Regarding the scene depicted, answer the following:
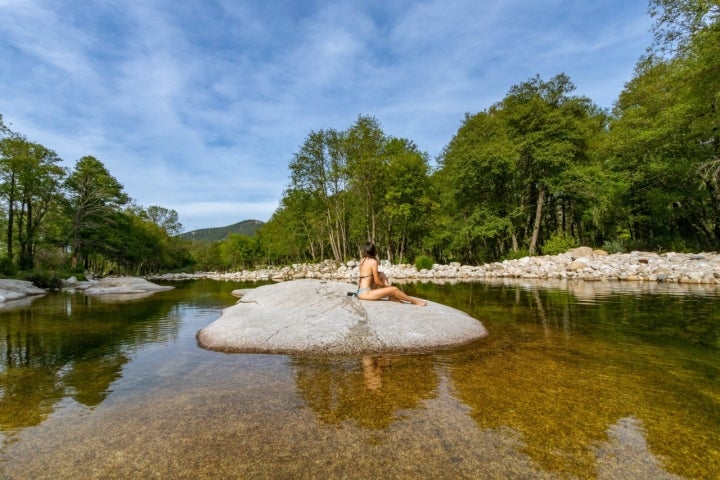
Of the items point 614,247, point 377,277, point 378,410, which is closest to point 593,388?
point 378,410

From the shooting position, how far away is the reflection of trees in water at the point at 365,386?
4.40 meters

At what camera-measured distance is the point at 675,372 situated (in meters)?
5.54

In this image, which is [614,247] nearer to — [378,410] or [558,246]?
[558,246]

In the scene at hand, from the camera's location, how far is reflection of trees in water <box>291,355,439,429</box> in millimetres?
4398

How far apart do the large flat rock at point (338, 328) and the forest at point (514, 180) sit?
2014cm

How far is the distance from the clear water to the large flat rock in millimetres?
462

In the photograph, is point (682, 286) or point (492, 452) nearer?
point (492, 452)

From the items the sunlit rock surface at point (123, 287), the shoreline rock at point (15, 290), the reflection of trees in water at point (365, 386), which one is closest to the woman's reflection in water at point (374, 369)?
the reflection of trees in water at point (365, 386)

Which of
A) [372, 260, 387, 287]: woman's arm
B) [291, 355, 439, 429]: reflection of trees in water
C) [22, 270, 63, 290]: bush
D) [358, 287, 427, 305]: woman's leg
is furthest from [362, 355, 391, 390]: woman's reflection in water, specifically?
[22, 270, 63, 290]: bush

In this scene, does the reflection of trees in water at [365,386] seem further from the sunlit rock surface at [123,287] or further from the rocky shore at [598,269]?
the sunlit rock surface at [123,287]

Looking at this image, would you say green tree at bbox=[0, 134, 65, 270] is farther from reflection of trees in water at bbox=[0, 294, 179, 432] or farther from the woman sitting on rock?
the woman sitting on rock

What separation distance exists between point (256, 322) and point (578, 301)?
1202 centimetres

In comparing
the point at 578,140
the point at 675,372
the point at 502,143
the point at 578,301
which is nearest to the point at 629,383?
the point at 675,372

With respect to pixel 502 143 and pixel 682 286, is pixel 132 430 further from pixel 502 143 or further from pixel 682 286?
pixel 502 143
